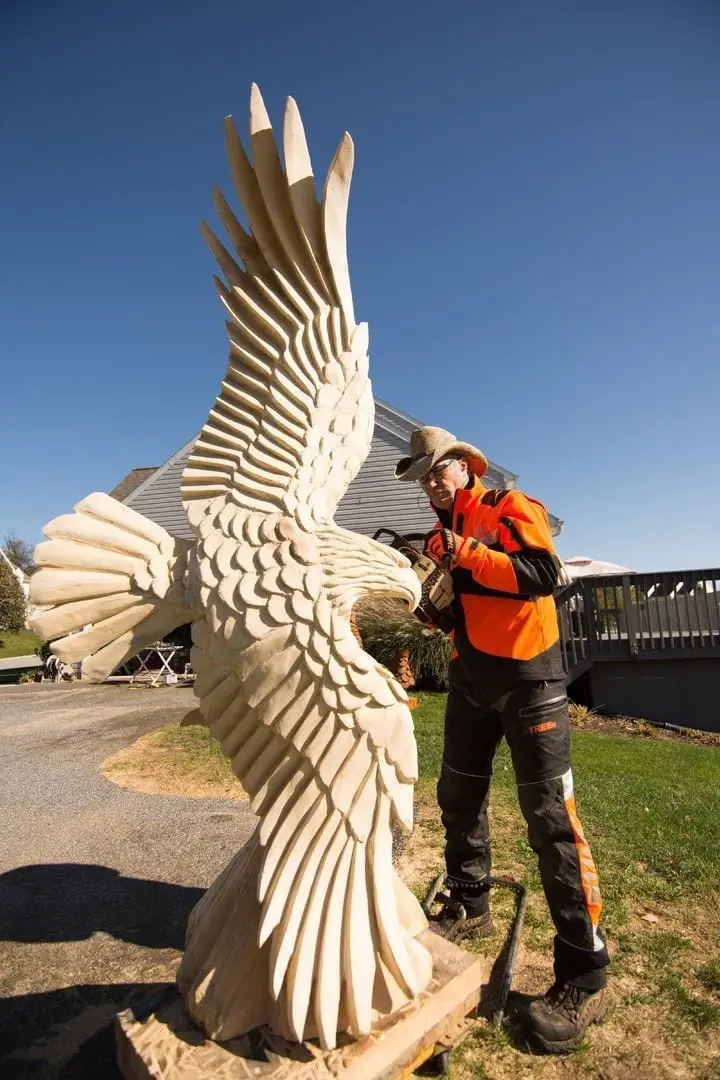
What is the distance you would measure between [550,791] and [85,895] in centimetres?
255

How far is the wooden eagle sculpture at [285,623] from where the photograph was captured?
1684 mm

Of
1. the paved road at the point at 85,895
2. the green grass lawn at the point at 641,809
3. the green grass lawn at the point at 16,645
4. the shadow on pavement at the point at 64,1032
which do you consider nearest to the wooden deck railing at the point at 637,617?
the green grass lawn at the point at 641,809

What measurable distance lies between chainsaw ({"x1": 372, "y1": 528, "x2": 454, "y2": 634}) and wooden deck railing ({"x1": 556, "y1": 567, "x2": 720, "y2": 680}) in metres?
6.60

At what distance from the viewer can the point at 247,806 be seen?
14.7ft

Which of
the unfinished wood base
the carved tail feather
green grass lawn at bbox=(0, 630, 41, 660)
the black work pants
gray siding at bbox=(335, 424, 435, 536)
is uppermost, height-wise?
gray siding at bbox=(335, 424, 435, 536)

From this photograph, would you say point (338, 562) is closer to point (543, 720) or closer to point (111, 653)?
point (111, 653)

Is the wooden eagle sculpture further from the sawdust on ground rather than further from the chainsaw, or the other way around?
the sawdust on ground

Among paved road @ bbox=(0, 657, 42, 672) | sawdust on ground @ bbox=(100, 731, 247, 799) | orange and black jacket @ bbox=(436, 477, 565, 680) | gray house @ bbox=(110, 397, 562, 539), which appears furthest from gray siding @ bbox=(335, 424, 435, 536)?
paved road @ bbox=(0, 657, 42, 672)

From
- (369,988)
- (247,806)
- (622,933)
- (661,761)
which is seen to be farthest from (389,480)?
(369,988)

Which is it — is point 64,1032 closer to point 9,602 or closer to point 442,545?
point 442,545

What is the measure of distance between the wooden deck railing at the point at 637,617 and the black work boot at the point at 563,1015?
6.69 meters

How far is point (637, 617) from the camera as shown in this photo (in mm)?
8359

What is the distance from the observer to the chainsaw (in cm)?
222

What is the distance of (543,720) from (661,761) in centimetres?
457
